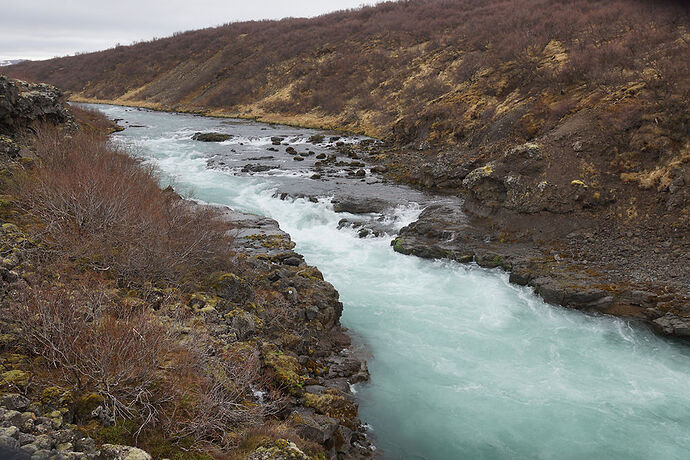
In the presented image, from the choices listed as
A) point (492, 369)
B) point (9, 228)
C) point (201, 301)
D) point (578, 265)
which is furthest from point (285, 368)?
point (578, 265)

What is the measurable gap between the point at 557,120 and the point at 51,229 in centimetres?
2001

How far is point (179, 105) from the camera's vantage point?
65.2m

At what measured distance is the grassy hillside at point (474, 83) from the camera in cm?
1689

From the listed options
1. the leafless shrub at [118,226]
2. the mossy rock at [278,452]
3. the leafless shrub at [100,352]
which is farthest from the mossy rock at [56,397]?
the leafless shrub at [118,226]

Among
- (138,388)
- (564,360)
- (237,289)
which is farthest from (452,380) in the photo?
(138,388)

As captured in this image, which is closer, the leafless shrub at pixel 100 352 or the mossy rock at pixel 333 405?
the leafless shrub at pixel 100 352

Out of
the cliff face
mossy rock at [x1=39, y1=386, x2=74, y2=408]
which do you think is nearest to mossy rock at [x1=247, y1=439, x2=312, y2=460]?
mossy rock at [x1=39, y1=386, x2=74, y2=408]

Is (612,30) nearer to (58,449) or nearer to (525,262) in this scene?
(525,262)

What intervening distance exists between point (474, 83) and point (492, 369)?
25914 mm

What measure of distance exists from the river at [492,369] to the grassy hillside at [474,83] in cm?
599

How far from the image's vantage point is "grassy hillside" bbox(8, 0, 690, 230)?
16.9 m

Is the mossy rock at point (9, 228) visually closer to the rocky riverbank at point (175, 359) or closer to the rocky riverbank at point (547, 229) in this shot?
the rocky riverbank at point (175, 359)

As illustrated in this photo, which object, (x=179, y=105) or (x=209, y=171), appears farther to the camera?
(x=179, y=105)

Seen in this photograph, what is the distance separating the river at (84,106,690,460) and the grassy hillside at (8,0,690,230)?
19.7 feet
